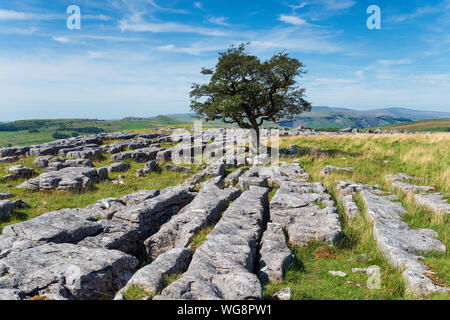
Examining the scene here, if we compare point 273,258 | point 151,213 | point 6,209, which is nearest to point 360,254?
point 273,258

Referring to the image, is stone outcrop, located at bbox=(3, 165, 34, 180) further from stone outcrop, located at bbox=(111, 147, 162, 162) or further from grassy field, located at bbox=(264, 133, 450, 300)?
grassy field, located at bbox=(264, 133, 450, 300)

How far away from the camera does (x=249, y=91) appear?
3334cm

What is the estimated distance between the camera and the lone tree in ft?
107

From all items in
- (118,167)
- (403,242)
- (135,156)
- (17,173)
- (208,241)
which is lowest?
(403,242)

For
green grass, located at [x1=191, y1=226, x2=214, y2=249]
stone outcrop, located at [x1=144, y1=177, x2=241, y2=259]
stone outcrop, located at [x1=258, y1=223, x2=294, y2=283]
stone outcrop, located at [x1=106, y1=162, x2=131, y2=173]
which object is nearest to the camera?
stone outcrop, located at [x1=258, y1=223, x2=294, y2=283]

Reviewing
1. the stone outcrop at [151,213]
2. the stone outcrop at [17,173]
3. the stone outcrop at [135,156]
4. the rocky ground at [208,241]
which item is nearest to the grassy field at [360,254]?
the rocky ground at [208,241]

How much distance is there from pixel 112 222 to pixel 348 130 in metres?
66.9

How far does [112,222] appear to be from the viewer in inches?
498

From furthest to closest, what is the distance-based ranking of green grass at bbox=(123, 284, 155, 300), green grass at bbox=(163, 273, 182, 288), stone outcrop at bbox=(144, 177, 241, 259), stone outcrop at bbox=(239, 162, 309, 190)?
stone outcrop at bbox=(239, 162, 309, 190), stone outcrop at bbox=(144, 177, 241, 259), green grass at bbox=(163, 273, 182, 288), green grass at bbox=(123, 284, 155, 300)

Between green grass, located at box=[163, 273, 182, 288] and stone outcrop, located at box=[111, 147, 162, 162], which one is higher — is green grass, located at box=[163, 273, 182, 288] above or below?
below

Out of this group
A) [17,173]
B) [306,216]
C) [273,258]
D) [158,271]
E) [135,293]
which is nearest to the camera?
[135,293]

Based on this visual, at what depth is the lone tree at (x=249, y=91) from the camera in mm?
32531

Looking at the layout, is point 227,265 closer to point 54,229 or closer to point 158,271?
point 158,271

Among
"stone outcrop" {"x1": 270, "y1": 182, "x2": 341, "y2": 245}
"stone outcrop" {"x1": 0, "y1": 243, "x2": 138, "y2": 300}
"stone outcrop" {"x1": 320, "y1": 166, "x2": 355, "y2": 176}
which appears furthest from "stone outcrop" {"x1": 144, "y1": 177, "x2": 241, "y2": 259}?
"stone outcrop" {"x1": 320, "y1": 166, "x2": 355, "y2": 176}
